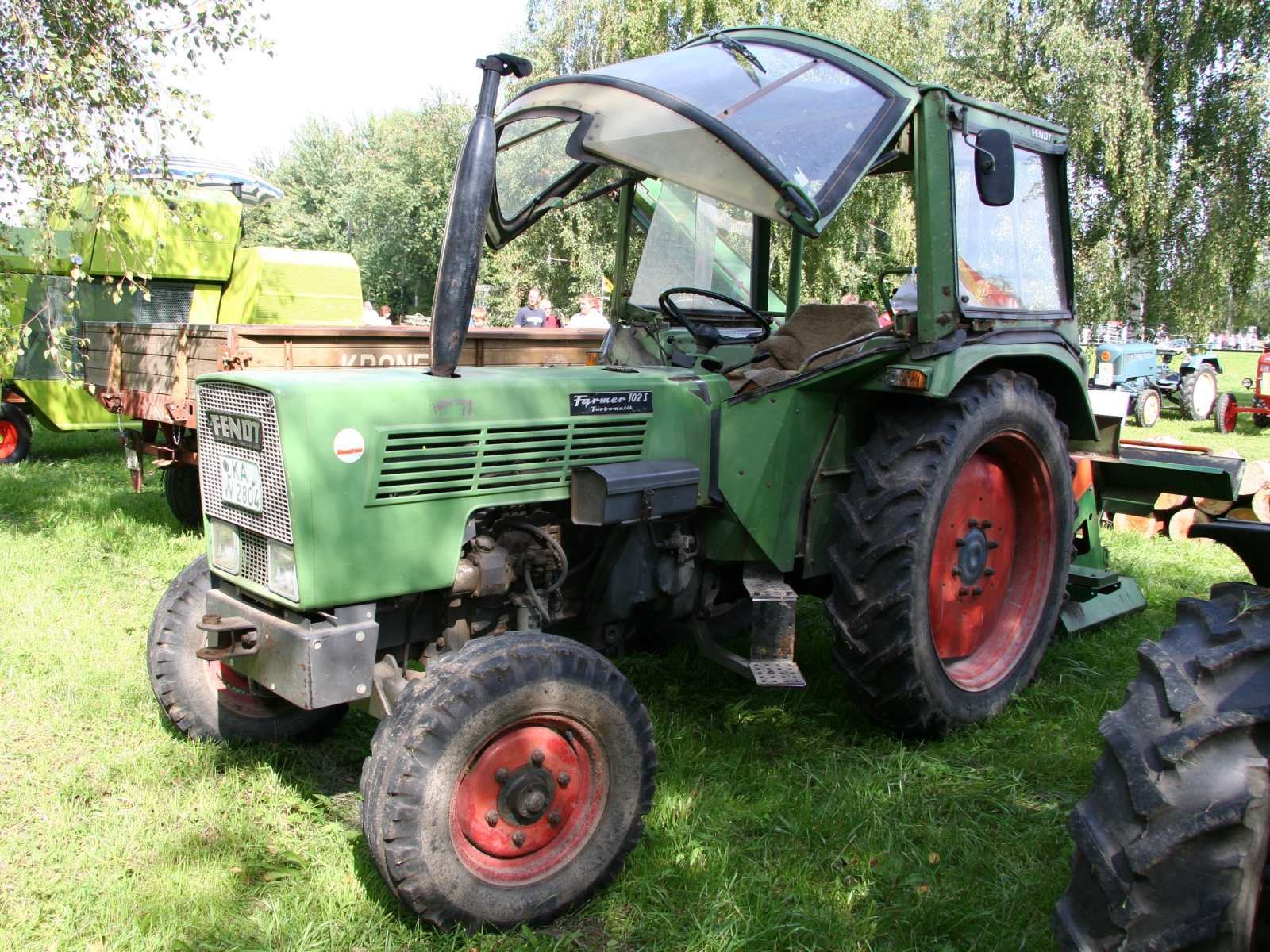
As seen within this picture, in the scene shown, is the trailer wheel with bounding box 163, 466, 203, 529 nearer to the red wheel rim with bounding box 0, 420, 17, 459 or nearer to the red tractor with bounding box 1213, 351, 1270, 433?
the red wheel rim with bounding box 0, 420, 17, 459

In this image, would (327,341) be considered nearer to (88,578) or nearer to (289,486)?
(88,578)

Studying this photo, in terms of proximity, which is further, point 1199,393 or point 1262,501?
point 1199,393

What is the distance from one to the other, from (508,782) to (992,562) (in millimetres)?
2236

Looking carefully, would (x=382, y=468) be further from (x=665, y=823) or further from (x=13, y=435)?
(x=13, y=435)

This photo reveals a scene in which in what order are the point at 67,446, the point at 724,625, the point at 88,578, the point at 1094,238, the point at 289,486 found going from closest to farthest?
the point at 289,486 < the point at 724,625 < the point at 88,578 < the point at 67,446 < the point at 1094,238

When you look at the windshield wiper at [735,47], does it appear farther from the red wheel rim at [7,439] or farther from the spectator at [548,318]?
the red wheel rim at [7,439]

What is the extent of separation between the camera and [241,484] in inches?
105

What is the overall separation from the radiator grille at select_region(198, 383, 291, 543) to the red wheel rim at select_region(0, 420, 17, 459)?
792cm

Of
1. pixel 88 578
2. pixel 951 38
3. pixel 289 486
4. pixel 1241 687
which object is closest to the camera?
pixel 1241 687

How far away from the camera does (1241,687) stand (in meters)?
1.76

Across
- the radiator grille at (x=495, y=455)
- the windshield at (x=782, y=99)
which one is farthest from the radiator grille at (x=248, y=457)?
the windshield at (x=782, y=99)

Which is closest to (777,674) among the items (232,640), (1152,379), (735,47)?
(232,640)

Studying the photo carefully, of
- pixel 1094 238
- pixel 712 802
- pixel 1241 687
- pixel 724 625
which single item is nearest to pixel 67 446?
pixel 724 625

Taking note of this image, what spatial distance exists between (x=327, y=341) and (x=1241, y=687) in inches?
203
